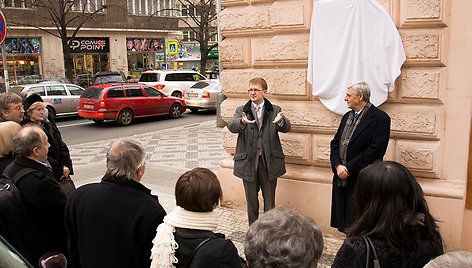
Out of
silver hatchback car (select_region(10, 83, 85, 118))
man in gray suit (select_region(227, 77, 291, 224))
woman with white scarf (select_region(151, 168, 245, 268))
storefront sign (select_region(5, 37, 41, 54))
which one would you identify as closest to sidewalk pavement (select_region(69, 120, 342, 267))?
man in gray suit (select_region(227, 77, 291, 224))

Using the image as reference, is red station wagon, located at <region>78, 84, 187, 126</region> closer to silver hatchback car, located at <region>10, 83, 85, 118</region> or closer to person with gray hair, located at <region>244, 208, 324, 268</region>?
silver hatchback car, located at <region>10, 83, 85, 118</region>

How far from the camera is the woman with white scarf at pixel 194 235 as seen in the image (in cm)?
219

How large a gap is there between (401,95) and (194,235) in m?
3.51

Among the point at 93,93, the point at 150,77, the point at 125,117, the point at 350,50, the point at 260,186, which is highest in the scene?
the point at 350,50

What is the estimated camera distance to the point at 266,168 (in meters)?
5.22

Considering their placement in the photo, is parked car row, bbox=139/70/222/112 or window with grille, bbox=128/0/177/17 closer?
parked car row, bbox=139/70/222/112

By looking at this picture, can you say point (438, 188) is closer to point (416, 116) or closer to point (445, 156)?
point (445, 156)

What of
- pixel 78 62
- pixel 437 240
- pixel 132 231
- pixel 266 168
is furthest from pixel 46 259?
pixel 78 62

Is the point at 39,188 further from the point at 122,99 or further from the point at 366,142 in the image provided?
the point at 122,99

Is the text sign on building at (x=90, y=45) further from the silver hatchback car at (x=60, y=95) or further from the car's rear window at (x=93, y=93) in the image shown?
the car's rear window at (x=93, y=93)

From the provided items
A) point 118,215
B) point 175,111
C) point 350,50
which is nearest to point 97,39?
point 175,111

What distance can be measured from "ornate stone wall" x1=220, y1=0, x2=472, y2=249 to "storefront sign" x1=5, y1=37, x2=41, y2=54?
97.2ft

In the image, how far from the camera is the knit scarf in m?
2.28

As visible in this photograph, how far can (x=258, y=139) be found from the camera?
17.0 ft
